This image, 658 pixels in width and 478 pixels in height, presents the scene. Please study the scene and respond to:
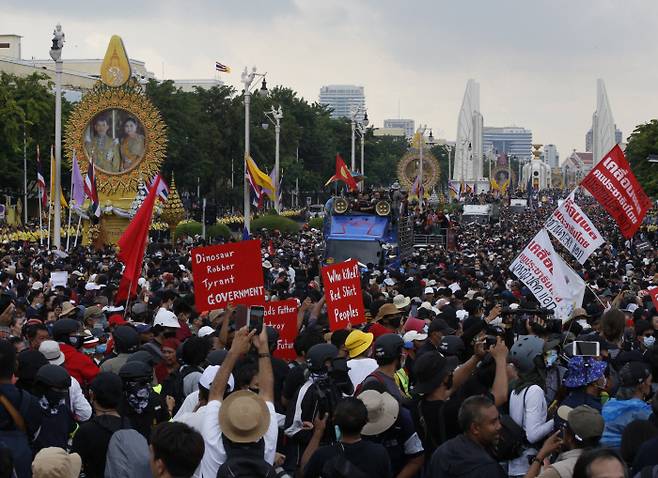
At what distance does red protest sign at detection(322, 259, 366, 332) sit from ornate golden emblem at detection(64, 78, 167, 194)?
106ft

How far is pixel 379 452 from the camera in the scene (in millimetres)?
6715

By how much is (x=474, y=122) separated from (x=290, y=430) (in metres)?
193

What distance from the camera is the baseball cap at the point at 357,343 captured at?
9.12 m

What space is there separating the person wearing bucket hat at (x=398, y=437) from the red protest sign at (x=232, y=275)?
3640 millimetres

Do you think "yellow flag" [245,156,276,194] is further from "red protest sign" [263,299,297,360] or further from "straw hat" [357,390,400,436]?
"straw hat" [357,390,400,436]

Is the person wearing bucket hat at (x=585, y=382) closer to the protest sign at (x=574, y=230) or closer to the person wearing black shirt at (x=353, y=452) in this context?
the person wearing black shirt at (x=353, y=452)

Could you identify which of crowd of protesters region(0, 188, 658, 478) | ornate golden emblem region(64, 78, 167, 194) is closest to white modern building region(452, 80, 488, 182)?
ornate golden emblem region(64, 78, 167, 194)

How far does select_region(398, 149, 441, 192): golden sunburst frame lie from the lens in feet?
250

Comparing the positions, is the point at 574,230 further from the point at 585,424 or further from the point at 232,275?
the point at 585,424

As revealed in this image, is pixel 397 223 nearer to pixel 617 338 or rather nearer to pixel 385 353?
pixel 617 338

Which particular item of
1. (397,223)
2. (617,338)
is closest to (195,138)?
(397,223)

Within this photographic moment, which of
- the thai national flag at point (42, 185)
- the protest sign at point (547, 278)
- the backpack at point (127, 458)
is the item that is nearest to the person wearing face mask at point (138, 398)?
the backpack at point (127, 458)

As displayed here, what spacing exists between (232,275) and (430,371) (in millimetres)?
3755

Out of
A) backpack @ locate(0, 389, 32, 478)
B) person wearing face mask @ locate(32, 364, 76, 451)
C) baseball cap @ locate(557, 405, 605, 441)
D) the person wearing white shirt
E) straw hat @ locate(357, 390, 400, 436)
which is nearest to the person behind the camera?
baseball cap @ locate(557, 405, 605, 441)
